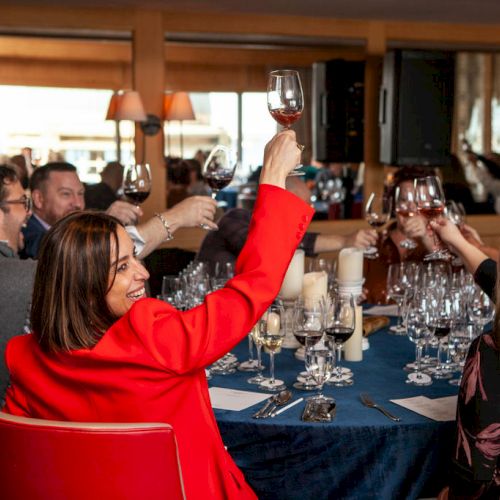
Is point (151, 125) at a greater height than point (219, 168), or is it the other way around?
point (151, 125)

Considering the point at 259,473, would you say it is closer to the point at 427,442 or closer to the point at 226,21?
the point at 427,442

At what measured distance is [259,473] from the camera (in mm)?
2156

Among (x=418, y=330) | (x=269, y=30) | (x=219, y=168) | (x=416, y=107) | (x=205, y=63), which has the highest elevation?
(x=205, y=63)

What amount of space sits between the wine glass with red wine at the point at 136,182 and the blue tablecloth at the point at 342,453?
4.30ft

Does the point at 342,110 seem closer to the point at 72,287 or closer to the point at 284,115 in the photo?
the point at 284,115

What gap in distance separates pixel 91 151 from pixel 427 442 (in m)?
11.3

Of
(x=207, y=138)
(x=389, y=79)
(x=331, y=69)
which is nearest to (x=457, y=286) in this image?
(x=389, y=79)

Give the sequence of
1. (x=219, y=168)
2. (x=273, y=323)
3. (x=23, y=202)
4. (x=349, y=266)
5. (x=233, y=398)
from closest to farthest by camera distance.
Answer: (x=233, y=398)
(x=273, y=323)
(x=219, y=168)
(x=23, y=202)
(x=349, y=266)

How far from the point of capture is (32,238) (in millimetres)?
4062

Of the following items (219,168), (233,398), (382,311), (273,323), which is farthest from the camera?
(382,311)

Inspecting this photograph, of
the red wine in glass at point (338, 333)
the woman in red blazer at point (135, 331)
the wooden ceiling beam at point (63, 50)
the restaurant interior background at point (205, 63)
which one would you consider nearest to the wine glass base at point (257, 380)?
the red wine in glass at point (338, 333)

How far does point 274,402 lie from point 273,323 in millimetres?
271

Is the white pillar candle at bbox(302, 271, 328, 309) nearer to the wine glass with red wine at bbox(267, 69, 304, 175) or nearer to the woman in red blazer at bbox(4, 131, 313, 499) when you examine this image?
the wine glass with red wine at bbox(267, 69, 304, 175)

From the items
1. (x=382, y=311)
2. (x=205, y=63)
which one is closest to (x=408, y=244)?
(x=382, y=311)
